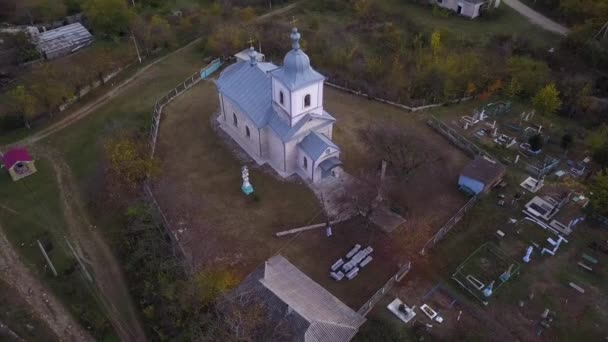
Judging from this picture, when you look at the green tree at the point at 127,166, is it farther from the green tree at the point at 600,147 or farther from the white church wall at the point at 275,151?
the green tree at the point at 600,147

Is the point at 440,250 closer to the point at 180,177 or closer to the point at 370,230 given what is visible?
the point at 370,230

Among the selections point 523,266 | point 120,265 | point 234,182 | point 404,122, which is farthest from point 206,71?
point 523,266

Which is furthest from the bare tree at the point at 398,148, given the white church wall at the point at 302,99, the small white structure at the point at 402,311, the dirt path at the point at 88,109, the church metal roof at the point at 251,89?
the dirt path at the point at 88,109

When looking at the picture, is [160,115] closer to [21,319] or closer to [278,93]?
[278,93]

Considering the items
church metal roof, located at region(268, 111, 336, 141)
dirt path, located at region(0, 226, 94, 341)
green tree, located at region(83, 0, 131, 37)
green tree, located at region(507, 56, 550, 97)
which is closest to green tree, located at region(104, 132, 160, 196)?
dirt path, located at region(0, 226, 94, 341)

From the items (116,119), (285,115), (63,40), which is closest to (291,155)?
(285,115)

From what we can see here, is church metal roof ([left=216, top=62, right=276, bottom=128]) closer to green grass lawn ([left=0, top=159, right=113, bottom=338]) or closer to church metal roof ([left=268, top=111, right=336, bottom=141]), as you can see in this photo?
church metal roof ([left=268, top=111, right=336, bottom=141])
